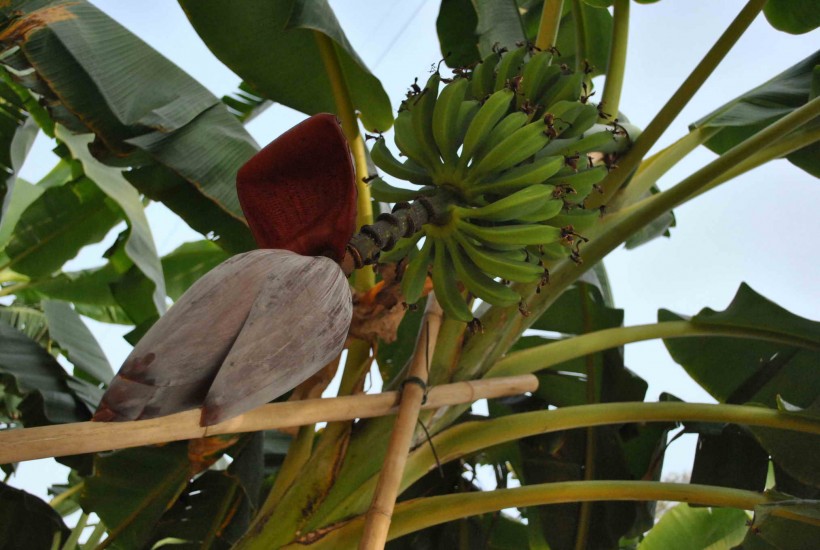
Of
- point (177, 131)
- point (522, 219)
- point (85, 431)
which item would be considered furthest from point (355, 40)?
point (85, 431)

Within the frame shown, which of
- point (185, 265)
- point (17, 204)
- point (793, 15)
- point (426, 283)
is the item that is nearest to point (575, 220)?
point (426, 283)

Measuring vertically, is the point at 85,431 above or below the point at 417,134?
below

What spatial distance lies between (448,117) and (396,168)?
9cm

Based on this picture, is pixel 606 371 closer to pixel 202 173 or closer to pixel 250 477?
pixel 250 477

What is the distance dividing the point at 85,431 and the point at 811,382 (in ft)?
4.39

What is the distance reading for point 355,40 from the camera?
2.87 meters

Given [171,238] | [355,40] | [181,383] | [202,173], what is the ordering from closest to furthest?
1. [181,383]
2. [202,173]
3. [355,40]
4. [171,238]

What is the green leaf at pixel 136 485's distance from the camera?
4.33 ft

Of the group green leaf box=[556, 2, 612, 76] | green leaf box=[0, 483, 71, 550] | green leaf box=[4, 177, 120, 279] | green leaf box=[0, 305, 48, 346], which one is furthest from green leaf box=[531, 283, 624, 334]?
green leaf box=[0, 305, 48, 346]

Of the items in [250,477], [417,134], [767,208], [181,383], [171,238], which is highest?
[767,208]

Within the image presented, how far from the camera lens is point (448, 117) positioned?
82cm

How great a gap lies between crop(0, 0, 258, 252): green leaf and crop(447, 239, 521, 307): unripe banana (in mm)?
531

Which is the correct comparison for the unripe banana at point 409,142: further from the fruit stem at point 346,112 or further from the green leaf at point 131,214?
the green leaf at point 131,214

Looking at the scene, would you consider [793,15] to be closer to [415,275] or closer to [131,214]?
[415,275]
